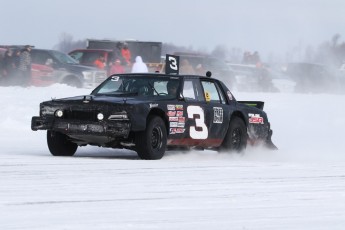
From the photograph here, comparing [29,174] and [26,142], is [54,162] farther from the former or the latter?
[26,142]

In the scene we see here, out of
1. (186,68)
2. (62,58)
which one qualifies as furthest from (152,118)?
(186,68)

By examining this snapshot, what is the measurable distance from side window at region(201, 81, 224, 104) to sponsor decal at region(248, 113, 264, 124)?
0.65 meters

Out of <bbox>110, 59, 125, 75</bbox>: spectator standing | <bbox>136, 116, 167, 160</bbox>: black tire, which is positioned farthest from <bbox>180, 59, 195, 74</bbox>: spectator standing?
<bbox>136, 116, 167, 160</bbox>: black tire

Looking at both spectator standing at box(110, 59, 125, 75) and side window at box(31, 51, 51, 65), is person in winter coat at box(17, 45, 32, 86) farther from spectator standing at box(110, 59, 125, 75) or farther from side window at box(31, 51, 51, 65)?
spectator standing at box(110, 59, 125, 75)

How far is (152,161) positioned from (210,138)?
5.54 feet

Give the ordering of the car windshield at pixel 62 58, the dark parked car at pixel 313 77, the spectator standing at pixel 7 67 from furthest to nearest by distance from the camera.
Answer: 1. the dark parked car at pixel 313 77
2. the car windshield at pixel 62 58
3. the spectator standing at pixel 7 67

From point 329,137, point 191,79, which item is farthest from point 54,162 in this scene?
point 329,137

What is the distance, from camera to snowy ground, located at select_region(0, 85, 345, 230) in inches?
282

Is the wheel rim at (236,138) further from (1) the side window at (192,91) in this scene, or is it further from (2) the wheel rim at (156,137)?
(2) the wheel rim at (156,137)

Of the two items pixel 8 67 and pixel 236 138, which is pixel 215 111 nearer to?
pixel 236 138

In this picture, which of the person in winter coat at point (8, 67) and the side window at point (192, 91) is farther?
the person in winter coat at point (8, 67)

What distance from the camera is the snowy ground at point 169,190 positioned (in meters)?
7.15

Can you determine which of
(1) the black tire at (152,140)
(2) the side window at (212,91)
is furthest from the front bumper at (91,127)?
(2) the side window at (212,91)

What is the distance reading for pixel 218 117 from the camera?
1359 cm
